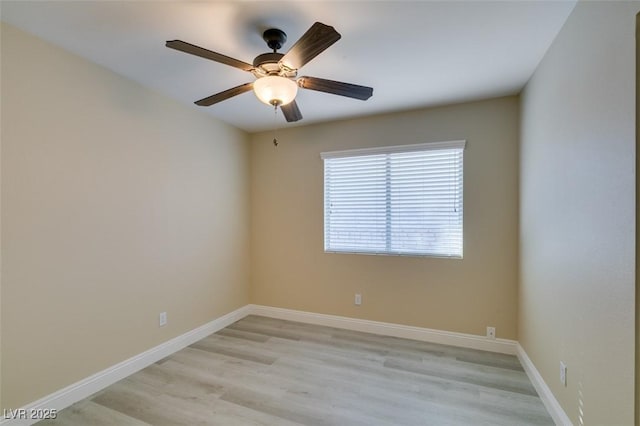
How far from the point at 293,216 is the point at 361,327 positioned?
62.2 inches

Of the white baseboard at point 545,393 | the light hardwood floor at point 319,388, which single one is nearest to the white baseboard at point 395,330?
the light hardwood floor at point 319,388

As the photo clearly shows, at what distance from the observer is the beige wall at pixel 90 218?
5.82 feet

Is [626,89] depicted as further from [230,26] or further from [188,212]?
[188,212]

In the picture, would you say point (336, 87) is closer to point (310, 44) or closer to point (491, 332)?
point (310, 44)

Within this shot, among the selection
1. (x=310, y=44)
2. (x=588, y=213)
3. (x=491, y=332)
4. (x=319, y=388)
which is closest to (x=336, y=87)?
(x=310, y=44)

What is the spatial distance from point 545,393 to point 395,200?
1.99 metres

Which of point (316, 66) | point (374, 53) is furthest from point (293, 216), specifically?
point (374, 53)

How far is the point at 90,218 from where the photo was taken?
2.15 meters

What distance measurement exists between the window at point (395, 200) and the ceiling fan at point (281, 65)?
4.62ft

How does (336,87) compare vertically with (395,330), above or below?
above

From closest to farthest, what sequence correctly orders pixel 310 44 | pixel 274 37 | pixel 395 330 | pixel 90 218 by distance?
pixel 310 44 < pixel 274 37 < pixel 90 218 < pixel 395 330

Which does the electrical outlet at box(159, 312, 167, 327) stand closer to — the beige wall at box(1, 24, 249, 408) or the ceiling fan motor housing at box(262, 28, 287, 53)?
the beige wall at box(1, 24, 249, 408)

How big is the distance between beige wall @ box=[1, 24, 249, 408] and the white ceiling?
0.28 meters

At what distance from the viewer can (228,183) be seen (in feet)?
11.7
